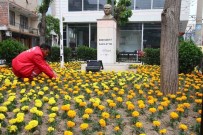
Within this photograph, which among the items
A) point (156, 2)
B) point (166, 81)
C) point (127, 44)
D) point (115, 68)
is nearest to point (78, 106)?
point (166, 81)

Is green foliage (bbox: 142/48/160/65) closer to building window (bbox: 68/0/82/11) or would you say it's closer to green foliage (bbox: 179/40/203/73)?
green foliage (bbox: 179/40/203/73)

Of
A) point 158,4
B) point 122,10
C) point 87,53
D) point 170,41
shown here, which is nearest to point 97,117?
point 170,41

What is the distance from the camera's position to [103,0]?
29.0 meters

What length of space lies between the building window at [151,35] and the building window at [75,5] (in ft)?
23.9

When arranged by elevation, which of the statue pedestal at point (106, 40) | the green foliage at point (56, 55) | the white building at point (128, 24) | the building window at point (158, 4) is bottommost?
the green foliage at point (56, 55)

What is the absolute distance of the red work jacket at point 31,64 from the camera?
7.05 metres

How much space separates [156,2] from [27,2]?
18495mm

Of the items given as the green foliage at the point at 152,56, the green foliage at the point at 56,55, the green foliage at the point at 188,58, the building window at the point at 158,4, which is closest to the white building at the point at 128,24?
the building window at the point at 158,4

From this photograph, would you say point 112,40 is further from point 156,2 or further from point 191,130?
point 156,2

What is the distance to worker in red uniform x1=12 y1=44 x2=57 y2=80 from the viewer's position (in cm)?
706

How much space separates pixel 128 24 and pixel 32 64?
2355cm

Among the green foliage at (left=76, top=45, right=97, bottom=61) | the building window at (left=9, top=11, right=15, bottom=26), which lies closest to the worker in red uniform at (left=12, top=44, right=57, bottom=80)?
the green foliage at (left=76, top=45, right=97, bottom=61)

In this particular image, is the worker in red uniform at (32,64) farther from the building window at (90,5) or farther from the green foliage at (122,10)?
the building window at (90,5)

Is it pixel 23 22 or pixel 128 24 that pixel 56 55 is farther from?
pixel 23 22
